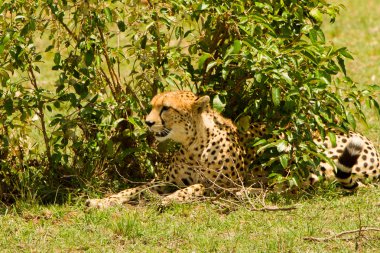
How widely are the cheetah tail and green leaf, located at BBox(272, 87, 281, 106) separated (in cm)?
67

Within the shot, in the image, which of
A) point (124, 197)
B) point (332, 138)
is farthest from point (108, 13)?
point (332, 138)

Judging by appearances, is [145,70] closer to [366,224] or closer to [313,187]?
[313,187]

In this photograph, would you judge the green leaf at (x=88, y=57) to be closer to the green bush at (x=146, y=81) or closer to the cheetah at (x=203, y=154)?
the green bush at (x=146, y=81)

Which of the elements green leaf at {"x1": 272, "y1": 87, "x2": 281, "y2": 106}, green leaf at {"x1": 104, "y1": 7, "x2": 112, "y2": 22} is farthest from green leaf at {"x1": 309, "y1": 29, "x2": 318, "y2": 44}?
green leaf at {"x1": 104, "y1": 7, "x2": 112, "y2": 22}

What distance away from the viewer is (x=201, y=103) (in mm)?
6562

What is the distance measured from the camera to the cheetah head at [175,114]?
6516mm

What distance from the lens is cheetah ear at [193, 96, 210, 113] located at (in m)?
6.52

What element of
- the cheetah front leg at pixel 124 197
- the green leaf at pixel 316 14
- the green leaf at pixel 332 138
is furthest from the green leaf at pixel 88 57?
the green leaf at pixel 332 138

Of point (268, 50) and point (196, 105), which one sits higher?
point (268, 50)

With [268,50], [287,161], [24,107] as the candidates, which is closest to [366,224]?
[287,161]

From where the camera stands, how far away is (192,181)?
6777 millimetres

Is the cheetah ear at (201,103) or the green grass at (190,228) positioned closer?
the green grass at (190,228)

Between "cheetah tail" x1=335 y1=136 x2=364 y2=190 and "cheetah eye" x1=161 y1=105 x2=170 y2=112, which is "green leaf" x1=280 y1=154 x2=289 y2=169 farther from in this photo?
"cheetah eye" x1=161 y1=105 x2=170 y2=112

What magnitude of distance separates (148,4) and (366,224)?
225 cm
